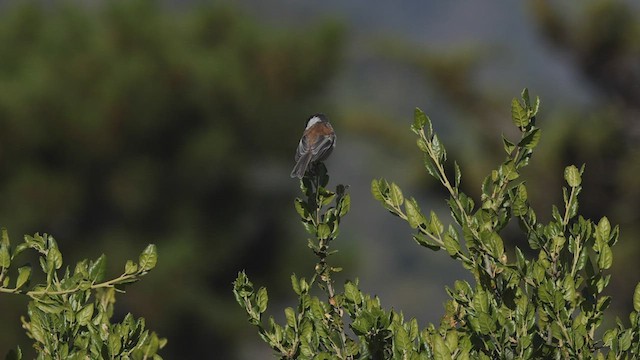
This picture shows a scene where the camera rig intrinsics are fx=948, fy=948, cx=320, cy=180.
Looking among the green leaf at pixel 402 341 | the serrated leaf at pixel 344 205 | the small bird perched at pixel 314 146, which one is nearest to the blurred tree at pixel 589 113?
the small bird perched at pixel 314 146

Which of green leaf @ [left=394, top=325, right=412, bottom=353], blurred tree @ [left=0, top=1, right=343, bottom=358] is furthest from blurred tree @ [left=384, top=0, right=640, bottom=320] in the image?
green leaf @ [left=394, top=325, right=412, bottom=353]

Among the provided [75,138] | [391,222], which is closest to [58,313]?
[75,138]

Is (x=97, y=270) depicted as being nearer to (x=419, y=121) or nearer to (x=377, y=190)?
(x=377, y=190)

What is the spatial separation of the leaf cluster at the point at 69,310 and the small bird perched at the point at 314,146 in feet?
5.07

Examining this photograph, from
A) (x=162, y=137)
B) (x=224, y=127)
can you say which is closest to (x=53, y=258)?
(x=162, y=137)

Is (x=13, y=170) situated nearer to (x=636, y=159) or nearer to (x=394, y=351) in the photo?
(x=636, y=159)

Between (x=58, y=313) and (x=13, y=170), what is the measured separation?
10975 mm

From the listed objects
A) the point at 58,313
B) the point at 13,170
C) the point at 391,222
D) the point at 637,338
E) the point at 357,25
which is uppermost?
the point at 391,222

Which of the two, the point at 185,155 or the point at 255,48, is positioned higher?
the point at 255,48

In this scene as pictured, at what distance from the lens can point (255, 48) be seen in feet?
44.9

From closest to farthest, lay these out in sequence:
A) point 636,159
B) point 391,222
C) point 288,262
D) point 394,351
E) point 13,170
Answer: point 394,351 → point 13,170 → point 636,159 → point 288,262 → point 391,222

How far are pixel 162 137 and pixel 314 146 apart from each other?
9.76 m

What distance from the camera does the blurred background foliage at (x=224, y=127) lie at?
12.5m

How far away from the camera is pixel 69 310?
197 centimetres
